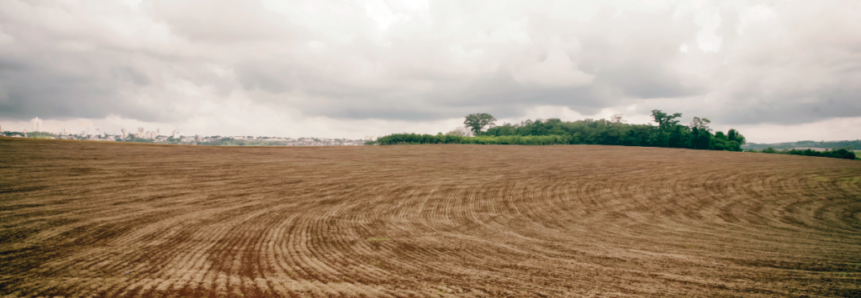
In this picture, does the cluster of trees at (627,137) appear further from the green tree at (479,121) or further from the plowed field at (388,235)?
the plowed field at (388,235)

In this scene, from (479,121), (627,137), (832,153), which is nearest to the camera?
(832,153)

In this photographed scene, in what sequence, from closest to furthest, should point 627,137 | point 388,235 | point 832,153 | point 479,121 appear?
point 388,235 → point 832,153 → point 627,137 → point 479,121

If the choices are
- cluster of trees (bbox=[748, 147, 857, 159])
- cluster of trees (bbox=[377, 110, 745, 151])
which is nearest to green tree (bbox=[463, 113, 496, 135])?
cluster of trees (bbox=[377, 110, 745, 151])

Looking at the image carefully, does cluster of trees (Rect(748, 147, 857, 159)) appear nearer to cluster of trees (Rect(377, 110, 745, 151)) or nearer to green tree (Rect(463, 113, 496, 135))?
cluster of trees (Rect(377, 110, 745, 151))

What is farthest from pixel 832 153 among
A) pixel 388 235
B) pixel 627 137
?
pixel 388 235

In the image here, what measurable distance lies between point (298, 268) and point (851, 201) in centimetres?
2129

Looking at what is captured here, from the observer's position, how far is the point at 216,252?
6176 mm

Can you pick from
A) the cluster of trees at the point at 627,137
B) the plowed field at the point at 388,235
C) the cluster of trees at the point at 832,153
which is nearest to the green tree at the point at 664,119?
the cluster of trees at the point at 627,137

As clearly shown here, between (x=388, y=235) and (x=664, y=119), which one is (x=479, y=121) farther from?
(x=388, y=235)

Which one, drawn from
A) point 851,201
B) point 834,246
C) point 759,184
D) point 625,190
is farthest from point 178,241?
point 759,184

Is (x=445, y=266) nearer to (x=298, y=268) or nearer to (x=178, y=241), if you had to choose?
(x=298, y=268)

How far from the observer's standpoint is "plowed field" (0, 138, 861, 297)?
457 cm

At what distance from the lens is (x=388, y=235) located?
7.90 metres

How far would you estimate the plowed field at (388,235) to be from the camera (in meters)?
4.57
